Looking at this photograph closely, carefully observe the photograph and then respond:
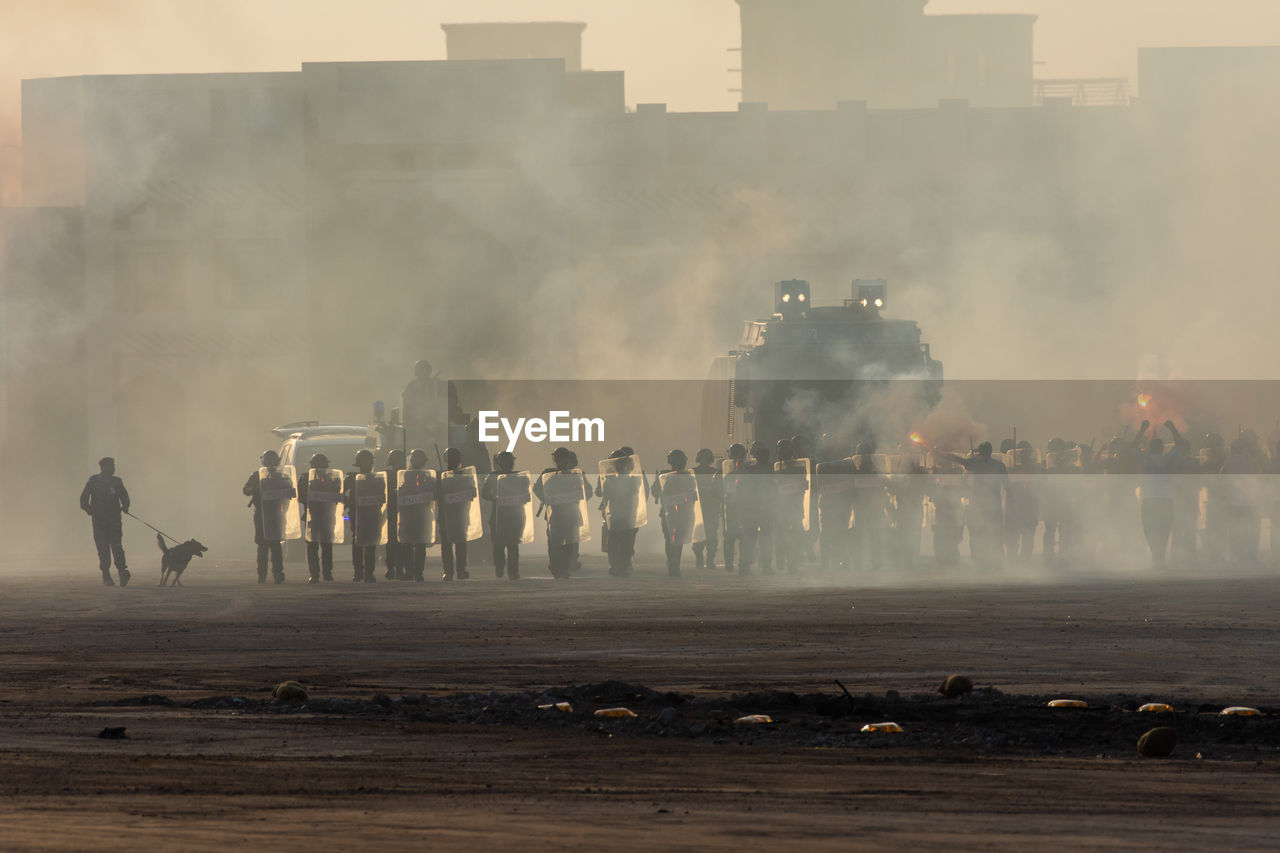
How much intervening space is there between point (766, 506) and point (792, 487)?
0.38 metres

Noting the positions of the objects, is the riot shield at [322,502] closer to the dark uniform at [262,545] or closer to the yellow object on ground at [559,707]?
the dark uniform at [262,545]

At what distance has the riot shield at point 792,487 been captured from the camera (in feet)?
75.0

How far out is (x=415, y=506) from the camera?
22703 mm

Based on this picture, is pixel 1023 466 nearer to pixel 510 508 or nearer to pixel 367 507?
pixel 510 508

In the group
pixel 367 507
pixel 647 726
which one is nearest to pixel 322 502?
pixel 367 507

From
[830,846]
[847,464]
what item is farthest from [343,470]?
[830,846]

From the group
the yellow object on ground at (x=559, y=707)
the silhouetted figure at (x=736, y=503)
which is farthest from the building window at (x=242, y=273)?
the yellow object on ground at (x=559, y=707)

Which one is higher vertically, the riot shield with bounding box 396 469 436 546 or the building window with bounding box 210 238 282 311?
the building window with bounding box 210 238 282 311

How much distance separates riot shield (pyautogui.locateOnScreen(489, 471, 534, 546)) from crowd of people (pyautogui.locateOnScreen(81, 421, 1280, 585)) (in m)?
0.02

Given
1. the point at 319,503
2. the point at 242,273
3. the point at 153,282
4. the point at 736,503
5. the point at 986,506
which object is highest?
the point at 242,273

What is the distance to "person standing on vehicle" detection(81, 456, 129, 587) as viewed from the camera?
23219mm

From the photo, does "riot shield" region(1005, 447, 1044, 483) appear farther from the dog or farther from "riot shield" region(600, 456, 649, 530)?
the dog

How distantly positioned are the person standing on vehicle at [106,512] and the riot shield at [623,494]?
17.5ft

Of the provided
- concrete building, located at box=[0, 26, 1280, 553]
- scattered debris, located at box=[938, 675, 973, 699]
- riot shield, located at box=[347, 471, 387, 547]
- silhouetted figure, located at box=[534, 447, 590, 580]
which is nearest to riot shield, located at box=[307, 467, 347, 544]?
riot shield, located at box=[347, 471, 387, 547]
